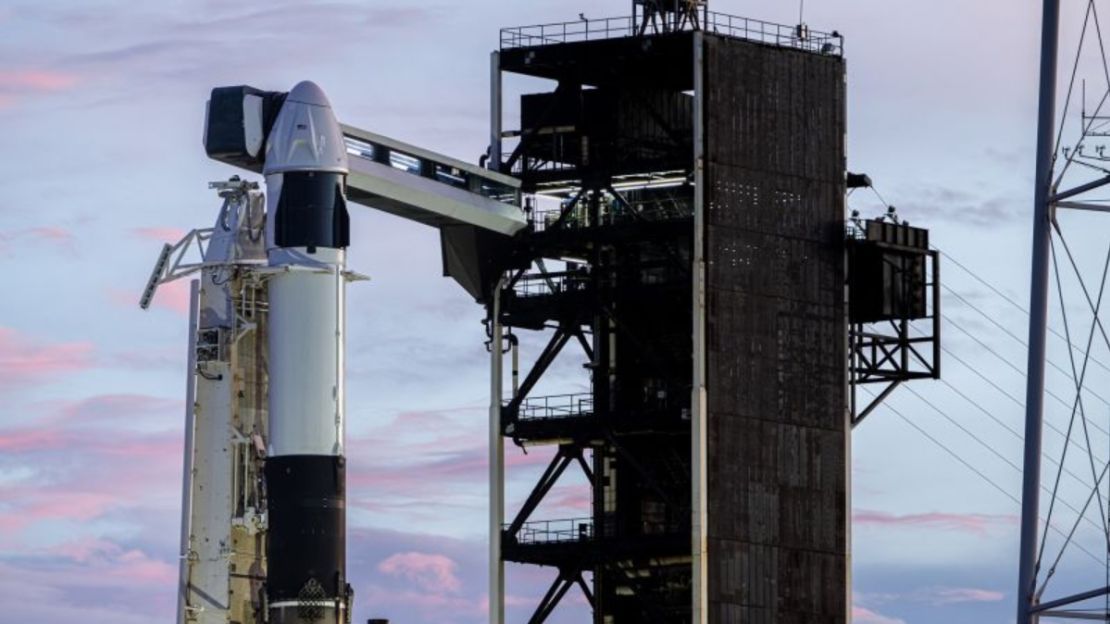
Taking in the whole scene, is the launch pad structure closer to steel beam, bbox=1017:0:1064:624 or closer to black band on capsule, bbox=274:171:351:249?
black band on capsule, bbox=274:171:351:249

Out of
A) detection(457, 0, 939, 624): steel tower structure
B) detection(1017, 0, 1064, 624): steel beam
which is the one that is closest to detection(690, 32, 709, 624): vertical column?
detection(457, 0, 939, 624): steel tower structure

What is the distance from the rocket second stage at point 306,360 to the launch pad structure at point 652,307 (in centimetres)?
176

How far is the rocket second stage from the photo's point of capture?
116 m

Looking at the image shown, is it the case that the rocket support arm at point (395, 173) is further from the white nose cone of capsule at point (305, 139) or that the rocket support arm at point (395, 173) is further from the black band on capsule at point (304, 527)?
the black band on capsule at point (304, 527)

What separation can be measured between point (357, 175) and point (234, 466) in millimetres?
11552

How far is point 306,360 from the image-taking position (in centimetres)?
11881

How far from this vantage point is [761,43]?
433 feet

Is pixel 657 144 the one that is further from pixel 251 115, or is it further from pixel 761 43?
pixel 251 115

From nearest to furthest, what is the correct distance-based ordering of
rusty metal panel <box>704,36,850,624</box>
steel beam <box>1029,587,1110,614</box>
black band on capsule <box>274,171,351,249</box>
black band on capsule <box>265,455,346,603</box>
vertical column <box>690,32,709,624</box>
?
steel beam <box>1029,587,1110,614</box> < black band on capsule <box>265,455,346,603</box> < black band on capsule <box>274,171,351,249</box> < vertical column <box>690,32,709,624</box> < rusty metal panel <box>704,36,850,624</box>

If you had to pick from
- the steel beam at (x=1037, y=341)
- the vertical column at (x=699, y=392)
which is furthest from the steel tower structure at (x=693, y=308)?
the steel beam at (x=1037, y=341)

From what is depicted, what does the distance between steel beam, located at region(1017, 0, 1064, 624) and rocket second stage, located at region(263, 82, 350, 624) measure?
31794mm

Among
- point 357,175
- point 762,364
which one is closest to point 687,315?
point 762,364

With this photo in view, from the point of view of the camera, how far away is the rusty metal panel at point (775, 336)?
128625 millimetres

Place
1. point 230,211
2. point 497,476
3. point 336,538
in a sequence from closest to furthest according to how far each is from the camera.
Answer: point 336,538 → point 230,211 → point 497,476
